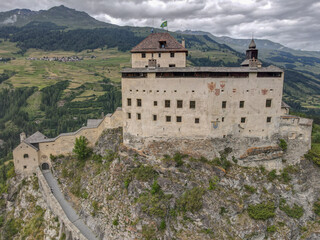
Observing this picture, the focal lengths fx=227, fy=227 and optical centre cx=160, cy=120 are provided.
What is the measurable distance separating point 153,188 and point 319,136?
38.3 metres

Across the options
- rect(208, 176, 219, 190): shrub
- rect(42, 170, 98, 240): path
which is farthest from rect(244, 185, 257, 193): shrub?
rect(42, 170, 98, 240): path

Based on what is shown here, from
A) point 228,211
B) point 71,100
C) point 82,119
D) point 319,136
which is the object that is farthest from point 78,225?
point 71,100

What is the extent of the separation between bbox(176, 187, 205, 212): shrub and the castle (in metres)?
6.54

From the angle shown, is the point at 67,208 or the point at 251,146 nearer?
the point at 251,146

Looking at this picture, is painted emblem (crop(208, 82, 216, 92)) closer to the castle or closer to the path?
the castle

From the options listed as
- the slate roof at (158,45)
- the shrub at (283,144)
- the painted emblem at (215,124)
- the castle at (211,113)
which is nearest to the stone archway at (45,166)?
the castle at (211,113)

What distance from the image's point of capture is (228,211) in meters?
36.1

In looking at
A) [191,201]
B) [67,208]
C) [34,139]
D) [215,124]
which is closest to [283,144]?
[215,124]

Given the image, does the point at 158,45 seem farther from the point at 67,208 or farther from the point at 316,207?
the point at 316,207

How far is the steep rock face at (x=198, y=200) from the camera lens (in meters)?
35.3

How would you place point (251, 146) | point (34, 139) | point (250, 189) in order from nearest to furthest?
point (250, 189) < point (251, 146) < point (34, 139)

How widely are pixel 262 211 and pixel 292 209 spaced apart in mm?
6022

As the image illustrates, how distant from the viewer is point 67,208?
44.3m

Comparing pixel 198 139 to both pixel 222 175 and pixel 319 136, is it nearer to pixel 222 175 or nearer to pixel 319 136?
pixel 222 175
